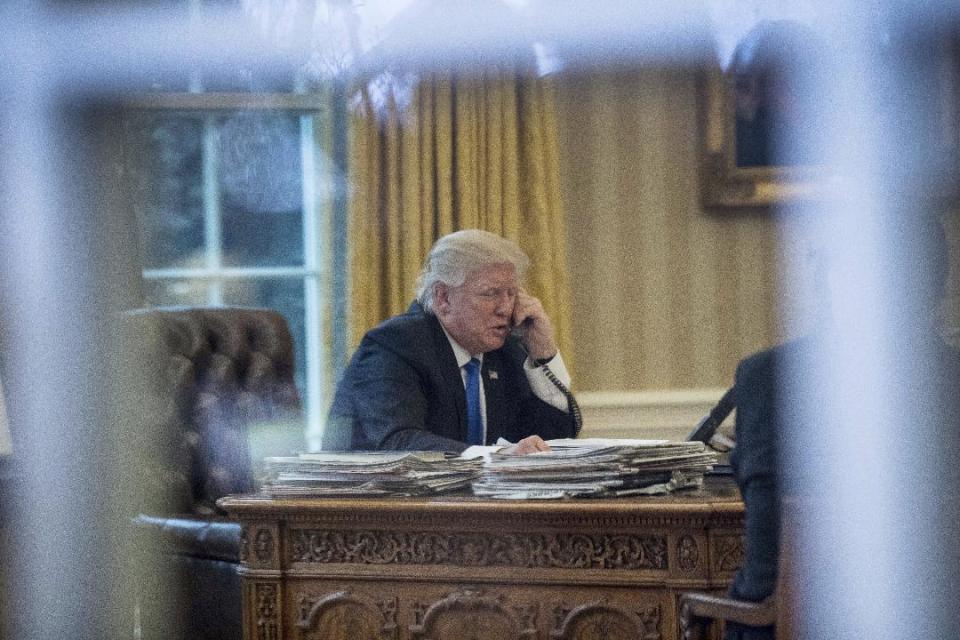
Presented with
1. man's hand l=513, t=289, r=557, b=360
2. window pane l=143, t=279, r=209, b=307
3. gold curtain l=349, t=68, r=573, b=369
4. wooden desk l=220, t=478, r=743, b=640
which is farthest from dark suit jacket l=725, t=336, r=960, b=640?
window pane l=143, t=279, r=209, b=307

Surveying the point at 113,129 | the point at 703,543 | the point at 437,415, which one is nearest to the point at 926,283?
the point at 113,129

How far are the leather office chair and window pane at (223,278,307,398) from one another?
0.60m

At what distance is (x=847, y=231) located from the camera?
51 cm

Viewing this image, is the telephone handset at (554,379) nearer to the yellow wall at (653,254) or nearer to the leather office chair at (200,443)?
the leather office chair at (200,443)

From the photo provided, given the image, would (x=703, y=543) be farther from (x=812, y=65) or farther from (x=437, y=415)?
(x=812, y=65)

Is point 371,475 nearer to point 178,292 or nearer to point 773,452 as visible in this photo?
point 773,452

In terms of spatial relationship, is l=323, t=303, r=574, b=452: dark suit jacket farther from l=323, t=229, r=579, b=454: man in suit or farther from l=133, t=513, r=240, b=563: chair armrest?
l=133, t=513, r=240, b=563: chair armrest

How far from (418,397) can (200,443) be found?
64 cm

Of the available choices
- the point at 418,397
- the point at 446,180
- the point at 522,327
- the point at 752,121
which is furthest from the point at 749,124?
the point at 418,397

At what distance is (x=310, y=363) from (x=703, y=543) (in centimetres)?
210

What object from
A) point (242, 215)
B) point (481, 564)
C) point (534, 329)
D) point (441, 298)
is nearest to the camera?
point (481, 564)

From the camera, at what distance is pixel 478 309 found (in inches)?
100

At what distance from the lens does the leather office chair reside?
251cm

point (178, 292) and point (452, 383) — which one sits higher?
point (178, 292)
